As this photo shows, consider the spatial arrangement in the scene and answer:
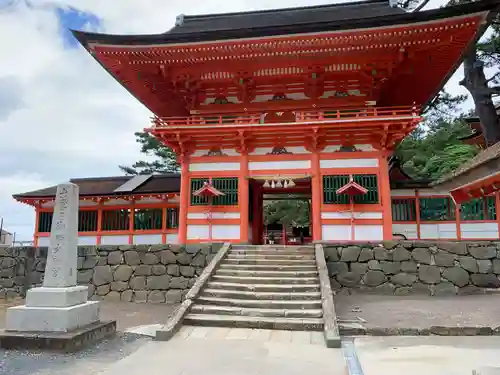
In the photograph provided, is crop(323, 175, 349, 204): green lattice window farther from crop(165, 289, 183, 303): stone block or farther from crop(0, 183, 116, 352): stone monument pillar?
crop(0, 183, 116, 352): stone monument pillar

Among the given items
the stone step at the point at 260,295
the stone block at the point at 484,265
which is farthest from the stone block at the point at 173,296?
the stone block at the point at 484,265

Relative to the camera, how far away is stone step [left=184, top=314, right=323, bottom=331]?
7555mm

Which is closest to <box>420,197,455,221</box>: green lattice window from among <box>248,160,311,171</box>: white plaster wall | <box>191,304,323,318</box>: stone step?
<box>248,160,311,171</box>: white plaster wall

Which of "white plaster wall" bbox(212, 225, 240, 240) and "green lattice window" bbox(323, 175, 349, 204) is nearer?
"green lattice window" bbox(323, 175, 349, 204)

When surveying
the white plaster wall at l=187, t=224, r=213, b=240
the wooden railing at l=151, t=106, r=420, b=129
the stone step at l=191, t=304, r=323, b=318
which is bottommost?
the stone step at l=191, t=304, r=323, b=318

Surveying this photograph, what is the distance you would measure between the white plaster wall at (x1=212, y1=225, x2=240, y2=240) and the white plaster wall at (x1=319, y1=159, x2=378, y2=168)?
3.83 meters

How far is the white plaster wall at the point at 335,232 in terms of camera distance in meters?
12.7

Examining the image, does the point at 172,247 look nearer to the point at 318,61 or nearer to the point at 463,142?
the point at 318,61

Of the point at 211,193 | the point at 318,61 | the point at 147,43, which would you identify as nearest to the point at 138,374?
the point at 211,193

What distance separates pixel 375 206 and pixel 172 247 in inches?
277

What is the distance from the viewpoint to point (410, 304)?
32.0 ft

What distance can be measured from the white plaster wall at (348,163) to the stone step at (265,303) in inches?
231

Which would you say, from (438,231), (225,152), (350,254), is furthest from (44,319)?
(438,231)

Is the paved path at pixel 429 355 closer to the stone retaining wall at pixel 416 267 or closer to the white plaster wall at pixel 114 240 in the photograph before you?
the stone retaining wall at pixel 416 267
